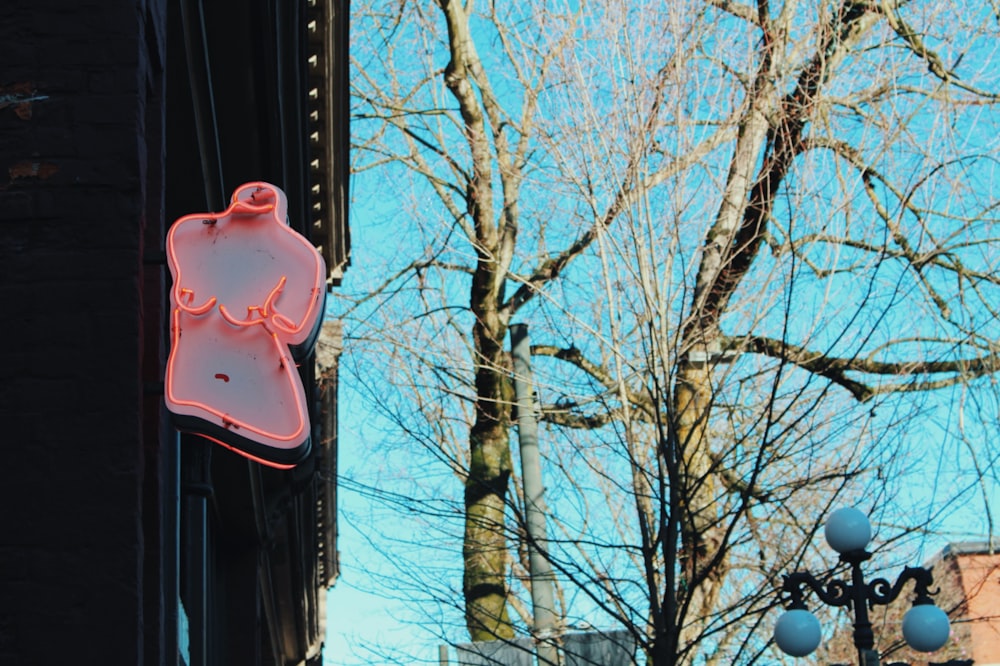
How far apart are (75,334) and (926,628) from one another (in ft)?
22.2

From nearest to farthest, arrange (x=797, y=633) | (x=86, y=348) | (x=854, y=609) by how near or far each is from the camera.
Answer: (x=86, y=348) → (x=797, y=633) → (x=854, y=609)

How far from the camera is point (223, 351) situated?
15.7ft

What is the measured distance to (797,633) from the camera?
29.6 ft

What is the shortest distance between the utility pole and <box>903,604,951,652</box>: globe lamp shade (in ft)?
8.19

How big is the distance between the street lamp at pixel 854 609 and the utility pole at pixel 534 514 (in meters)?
1.61

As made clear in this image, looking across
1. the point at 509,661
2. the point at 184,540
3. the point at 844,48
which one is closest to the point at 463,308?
the point at 844,48

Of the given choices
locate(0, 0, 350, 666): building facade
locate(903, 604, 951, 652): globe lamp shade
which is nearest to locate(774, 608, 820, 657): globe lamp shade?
locate(903, 604, 951, 652): globe lamp shade

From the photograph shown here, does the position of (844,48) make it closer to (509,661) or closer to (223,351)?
(509,661)

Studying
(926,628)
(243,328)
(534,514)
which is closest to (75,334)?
(243,328)

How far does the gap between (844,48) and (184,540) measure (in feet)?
28.0

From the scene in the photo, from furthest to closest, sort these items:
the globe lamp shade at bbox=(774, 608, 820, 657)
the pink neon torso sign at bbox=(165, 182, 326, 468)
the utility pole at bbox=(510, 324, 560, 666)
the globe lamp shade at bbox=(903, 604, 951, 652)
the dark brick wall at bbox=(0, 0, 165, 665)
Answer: the utility pole at bbox=(510, 324, 560, 666) → the globe lamp shade at bbox=(903, 604, 951, 652) → the globe lamp shade at bbox=(774, 608, 820, 657) → the pink neon torso sign at bbox=(165, 182, 326, 468) → the dark brick wall at bbox=(0, 0, 165, 665)

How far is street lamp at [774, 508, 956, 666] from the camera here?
9.05 meters

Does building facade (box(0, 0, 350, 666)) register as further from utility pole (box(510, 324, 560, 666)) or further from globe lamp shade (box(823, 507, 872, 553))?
globe lamp shade (box(823, 507, 872, 553))

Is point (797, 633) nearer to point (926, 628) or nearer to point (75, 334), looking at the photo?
point (926, 628)
